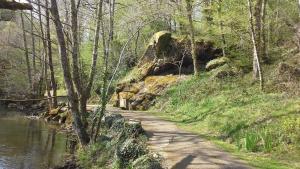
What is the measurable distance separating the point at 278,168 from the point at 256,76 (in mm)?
12051

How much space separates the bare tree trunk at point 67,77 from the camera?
48.9ft

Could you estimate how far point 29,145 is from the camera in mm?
18766

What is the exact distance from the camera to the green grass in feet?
40.6

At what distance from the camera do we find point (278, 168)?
1085cm

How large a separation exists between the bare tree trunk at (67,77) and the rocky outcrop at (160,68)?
501 inches

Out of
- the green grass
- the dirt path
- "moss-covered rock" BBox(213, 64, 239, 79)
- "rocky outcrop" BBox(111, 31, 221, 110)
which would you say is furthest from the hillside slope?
"rocky outcrop" BBox(111, 31, 221, 110)

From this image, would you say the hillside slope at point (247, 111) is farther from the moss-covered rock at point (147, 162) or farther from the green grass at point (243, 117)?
the moss-covered rock at point (147, 162)

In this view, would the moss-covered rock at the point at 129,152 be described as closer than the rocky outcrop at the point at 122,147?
No

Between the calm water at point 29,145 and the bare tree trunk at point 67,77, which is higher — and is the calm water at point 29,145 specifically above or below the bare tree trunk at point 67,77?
below

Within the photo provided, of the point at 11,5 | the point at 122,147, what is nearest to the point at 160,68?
the point at 122,147

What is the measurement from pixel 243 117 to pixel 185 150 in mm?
3501

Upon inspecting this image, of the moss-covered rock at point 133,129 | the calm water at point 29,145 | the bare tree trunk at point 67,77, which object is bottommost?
the calm water at point 29,145

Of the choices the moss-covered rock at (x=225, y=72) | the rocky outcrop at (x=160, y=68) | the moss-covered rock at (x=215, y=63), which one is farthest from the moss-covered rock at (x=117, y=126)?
the moss-covered rock at (x=215, y=63)

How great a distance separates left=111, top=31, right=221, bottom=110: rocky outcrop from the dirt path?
36.1ft
